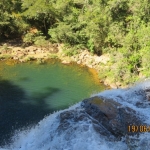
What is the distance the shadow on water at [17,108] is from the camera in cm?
1070

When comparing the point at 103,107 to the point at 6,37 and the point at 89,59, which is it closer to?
the point at 89,59

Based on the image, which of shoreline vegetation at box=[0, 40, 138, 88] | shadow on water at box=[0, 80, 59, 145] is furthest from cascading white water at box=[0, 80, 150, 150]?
shoreline vegetation at box=[0, 40, 138, 88]

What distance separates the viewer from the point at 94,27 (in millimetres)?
17078

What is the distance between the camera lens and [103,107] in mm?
8336

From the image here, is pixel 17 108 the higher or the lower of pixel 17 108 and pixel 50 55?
the lower

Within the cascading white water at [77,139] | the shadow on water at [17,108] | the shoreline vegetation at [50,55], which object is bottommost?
the shadow on water at [17,108]

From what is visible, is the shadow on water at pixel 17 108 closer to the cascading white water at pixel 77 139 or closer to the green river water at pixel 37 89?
the green river water at pixel 37 89

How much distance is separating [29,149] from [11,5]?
51.6 feet

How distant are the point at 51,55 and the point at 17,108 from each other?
24.3 feet
